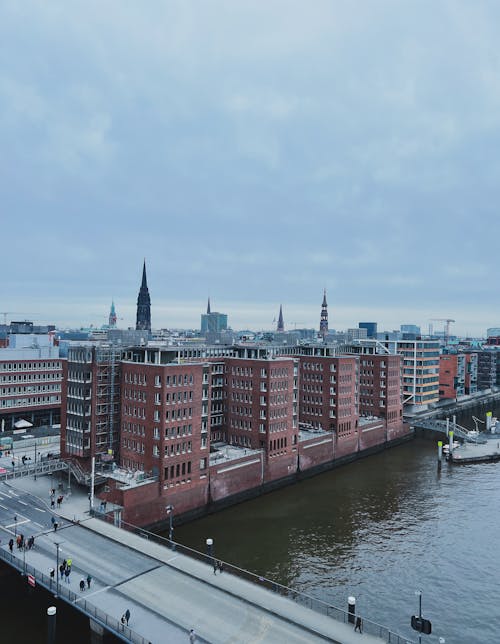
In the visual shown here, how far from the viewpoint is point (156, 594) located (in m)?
47.0

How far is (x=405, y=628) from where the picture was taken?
1924 inches

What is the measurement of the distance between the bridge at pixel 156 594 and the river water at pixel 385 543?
4980 millimetres

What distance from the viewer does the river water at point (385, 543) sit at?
5325cm

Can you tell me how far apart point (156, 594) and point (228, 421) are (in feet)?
173

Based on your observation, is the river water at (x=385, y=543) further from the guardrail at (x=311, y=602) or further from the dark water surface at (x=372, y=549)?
the guardrail at (x=311, y=602)

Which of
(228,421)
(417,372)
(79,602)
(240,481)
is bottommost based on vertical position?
(240,481)

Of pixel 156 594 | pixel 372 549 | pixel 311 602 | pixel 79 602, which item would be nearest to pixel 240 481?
pixel 372 549

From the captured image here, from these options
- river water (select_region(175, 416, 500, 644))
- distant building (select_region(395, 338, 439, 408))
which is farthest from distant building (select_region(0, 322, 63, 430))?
distant building (select_region(395, 338, 439, 408))

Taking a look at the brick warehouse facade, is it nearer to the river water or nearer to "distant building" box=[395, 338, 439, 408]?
the river water

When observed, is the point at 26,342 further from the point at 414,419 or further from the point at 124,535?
the point at 414,419

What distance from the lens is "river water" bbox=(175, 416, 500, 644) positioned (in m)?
53.2

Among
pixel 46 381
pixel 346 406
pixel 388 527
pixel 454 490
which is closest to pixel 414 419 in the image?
pixel 346 406

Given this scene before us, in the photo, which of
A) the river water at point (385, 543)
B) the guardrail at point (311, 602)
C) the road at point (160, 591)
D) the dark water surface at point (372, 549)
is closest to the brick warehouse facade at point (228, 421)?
the river water at point (385, 543)

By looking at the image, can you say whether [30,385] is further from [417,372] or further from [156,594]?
[417,372]
